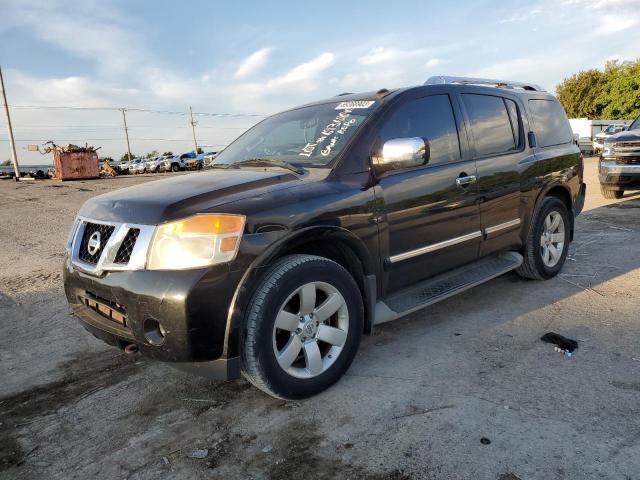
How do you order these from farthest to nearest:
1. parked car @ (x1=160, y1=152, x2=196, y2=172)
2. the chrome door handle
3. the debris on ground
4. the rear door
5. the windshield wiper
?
parked car @ (x1=160, y1=152, x2=196, y2=172)
the rear door
the chrome door handle
the windshield wiper
the debris on ground

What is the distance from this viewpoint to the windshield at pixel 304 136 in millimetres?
3252

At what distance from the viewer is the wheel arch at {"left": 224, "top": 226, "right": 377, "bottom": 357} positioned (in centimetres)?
242

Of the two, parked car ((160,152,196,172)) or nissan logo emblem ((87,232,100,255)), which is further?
parked car ((160,152,196,172))

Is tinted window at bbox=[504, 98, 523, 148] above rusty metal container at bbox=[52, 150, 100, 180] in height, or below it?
below

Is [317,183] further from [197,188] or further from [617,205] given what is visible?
[617,205]

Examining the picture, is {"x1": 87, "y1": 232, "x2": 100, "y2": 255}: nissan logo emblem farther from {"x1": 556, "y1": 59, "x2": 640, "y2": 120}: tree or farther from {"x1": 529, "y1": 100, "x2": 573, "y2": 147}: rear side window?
{"x1": 556, "y1": 59, "x2": 640, "y2": 120}: tree

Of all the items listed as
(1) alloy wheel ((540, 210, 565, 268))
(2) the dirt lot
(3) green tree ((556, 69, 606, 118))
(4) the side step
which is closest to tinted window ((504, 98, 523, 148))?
(1) alloy wheel ((540, 210, 565, 268))

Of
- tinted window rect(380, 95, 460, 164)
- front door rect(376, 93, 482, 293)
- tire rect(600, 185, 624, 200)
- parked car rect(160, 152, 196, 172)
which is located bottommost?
tire rect(600, 185, 624, 200)

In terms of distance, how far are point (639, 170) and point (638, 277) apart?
212 inches

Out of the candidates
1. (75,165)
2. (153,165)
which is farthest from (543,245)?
(153,165)

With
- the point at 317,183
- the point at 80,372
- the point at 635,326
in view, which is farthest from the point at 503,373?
the point at 80,372

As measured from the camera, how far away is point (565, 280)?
4.75 m

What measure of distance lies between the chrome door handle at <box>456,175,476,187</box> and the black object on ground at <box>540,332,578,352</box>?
48.5 inches

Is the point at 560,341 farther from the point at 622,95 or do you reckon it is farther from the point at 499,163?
the point at 622,95
